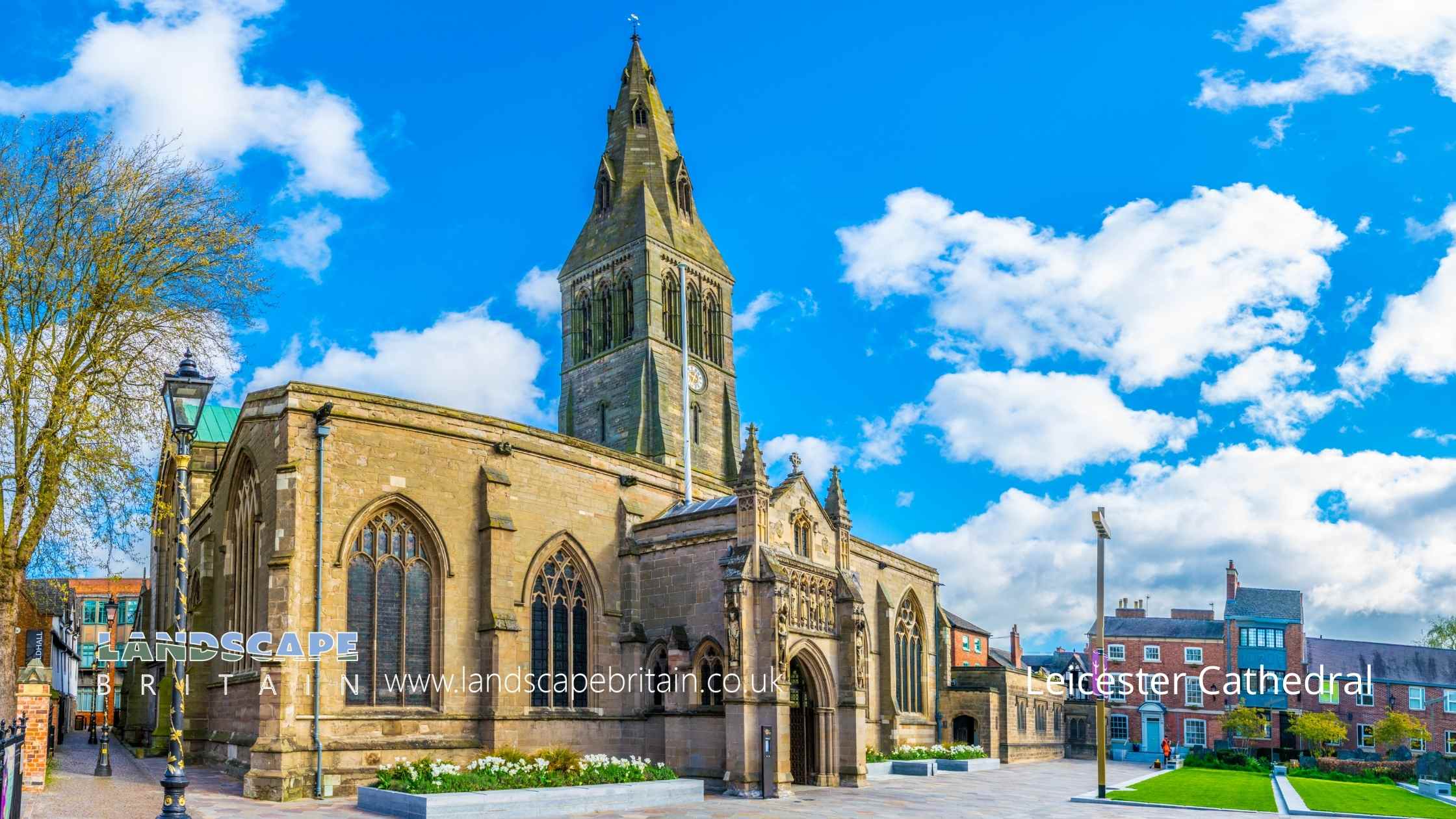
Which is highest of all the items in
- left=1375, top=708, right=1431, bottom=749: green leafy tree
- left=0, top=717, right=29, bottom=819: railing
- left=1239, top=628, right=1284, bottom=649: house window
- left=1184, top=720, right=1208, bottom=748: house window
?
left=0, top=717, right=29, bottom=819: railing

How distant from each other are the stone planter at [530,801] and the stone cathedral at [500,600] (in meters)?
2.93

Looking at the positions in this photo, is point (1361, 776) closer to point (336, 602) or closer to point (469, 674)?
point (469, 674)

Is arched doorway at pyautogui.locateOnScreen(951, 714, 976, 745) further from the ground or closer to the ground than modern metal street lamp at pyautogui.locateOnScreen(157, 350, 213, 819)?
closer to the ground

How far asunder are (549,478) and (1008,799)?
14.9 meters

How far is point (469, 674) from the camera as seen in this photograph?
2881cm

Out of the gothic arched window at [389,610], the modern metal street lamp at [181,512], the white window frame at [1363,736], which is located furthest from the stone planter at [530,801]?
the white window frame at [1363,736]

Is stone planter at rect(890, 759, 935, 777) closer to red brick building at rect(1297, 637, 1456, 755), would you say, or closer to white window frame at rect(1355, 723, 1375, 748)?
red brick building at rect(1297, 637, 1456, 755)

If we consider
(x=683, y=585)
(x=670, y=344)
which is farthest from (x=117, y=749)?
(x=670, y=344)

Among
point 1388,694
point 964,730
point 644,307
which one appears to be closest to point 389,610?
point 644,307

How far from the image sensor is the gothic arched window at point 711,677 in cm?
3119

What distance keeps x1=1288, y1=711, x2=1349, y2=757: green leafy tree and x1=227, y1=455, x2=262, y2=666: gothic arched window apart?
56.8 m

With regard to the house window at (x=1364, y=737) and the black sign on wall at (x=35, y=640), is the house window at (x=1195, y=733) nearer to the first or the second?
the house window at (x=1364, y=737)

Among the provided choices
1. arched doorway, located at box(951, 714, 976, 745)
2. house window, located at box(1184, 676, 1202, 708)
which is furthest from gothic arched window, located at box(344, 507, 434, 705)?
house window, located at box(1184, 676, 1202, 708)

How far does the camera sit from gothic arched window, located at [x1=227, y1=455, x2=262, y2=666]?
27891 mm
